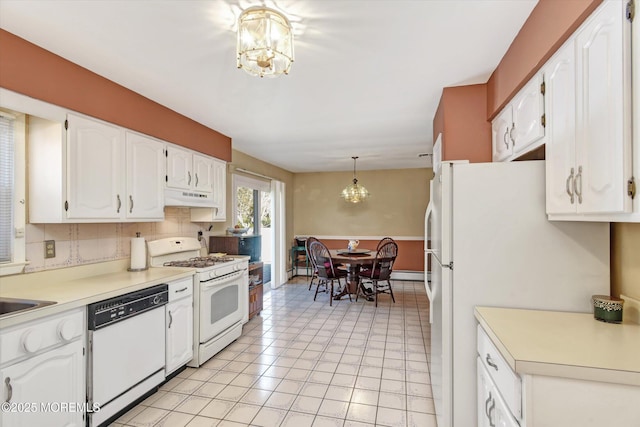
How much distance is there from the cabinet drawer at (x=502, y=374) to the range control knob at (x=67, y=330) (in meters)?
2.17

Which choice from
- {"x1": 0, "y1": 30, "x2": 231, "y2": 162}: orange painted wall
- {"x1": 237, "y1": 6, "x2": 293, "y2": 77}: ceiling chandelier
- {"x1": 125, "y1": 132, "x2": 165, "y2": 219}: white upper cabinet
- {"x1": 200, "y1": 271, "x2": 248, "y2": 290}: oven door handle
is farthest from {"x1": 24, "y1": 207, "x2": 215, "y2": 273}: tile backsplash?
{"x1": 237, "y1": 6, "x2": 293, "y2": 77}: ceiling chandelier

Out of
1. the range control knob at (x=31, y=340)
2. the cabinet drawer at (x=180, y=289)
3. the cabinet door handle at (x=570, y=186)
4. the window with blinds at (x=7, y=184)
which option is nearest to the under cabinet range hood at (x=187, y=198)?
the cabinet drawer at (x=180, y=289)

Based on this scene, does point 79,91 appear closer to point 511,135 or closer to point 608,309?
point 511,135

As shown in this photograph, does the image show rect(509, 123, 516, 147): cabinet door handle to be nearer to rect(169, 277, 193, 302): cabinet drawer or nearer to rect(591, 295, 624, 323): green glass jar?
rect(591, 295, 624, 323): green glass jar

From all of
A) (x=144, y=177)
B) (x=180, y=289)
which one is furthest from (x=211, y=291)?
(x=144, y=177)

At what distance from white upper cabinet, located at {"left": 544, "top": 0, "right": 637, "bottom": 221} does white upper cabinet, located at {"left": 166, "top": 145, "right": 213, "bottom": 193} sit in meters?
2.94

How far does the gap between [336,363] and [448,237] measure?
5.91 feet

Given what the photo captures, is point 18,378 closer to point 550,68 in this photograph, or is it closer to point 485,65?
point 550,68

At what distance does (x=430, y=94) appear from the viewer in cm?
253

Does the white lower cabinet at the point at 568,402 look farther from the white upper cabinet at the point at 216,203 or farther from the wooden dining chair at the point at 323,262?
the wooden dining chair at the point at 323,262

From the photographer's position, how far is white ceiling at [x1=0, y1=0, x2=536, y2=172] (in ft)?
4.91

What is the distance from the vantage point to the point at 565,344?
1129 millimetres

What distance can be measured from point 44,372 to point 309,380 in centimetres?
175

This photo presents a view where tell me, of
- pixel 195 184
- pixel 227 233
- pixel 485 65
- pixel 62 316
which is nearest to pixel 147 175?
pixel 195 184
